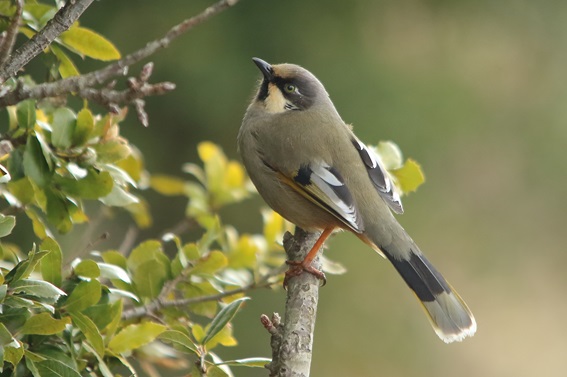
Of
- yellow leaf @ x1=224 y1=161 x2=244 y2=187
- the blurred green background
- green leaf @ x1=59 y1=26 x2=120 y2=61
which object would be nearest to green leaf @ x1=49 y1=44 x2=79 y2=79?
green leaf @ x1=59 y1=26 x2=120 y2=61

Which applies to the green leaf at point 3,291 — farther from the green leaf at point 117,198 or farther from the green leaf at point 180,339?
the green leaf at point 117,198


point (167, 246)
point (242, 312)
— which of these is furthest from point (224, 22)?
point (242, 312)

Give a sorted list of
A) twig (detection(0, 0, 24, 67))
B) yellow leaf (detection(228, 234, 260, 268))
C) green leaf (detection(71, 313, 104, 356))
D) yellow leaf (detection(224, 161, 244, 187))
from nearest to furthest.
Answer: twig (detection(0, 0, 24, 67)) < green leaf (detection(71, 313, 104, 356)) < yellow leaf (detection(228, 234, 260, 268)) < yellow leaf (detection(224, 161, 244, 187))

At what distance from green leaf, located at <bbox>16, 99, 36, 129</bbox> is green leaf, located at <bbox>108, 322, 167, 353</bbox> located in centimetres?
76

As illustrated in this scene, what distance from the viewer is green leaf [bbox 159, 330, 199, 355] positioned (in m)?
2.74

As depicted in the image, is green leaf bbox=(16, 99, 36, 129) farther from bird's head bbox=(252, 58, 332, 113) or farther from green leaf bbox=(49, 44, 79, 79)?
bird's head bbox=(252, 58, 332, 113)

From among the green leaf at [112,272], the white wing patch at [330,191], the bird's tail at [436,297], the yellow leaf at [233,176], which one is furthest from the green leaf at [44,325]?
the yellow leaf at [233,176]

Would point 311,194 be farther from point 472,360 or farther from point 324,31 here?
point 472,360

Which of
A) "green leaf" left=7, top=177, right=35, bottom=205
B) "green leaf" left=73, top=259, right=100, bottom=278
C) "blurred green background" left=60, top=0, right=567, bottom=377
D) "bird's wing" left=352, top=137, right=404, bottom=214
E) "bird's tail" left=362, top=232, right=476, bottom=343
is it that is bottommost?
"green leaf" left=73, top=259, right=100, bottom=278

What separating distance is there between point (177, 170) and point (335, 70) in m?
1.66

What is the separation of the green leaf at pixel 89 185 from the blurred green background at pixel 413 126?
3.79 meters

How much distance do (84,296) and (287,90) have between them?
2.34 m

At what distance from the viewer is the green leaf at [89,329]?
8.39ft

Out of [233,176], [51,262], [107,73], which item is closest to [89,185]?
[51,262]
